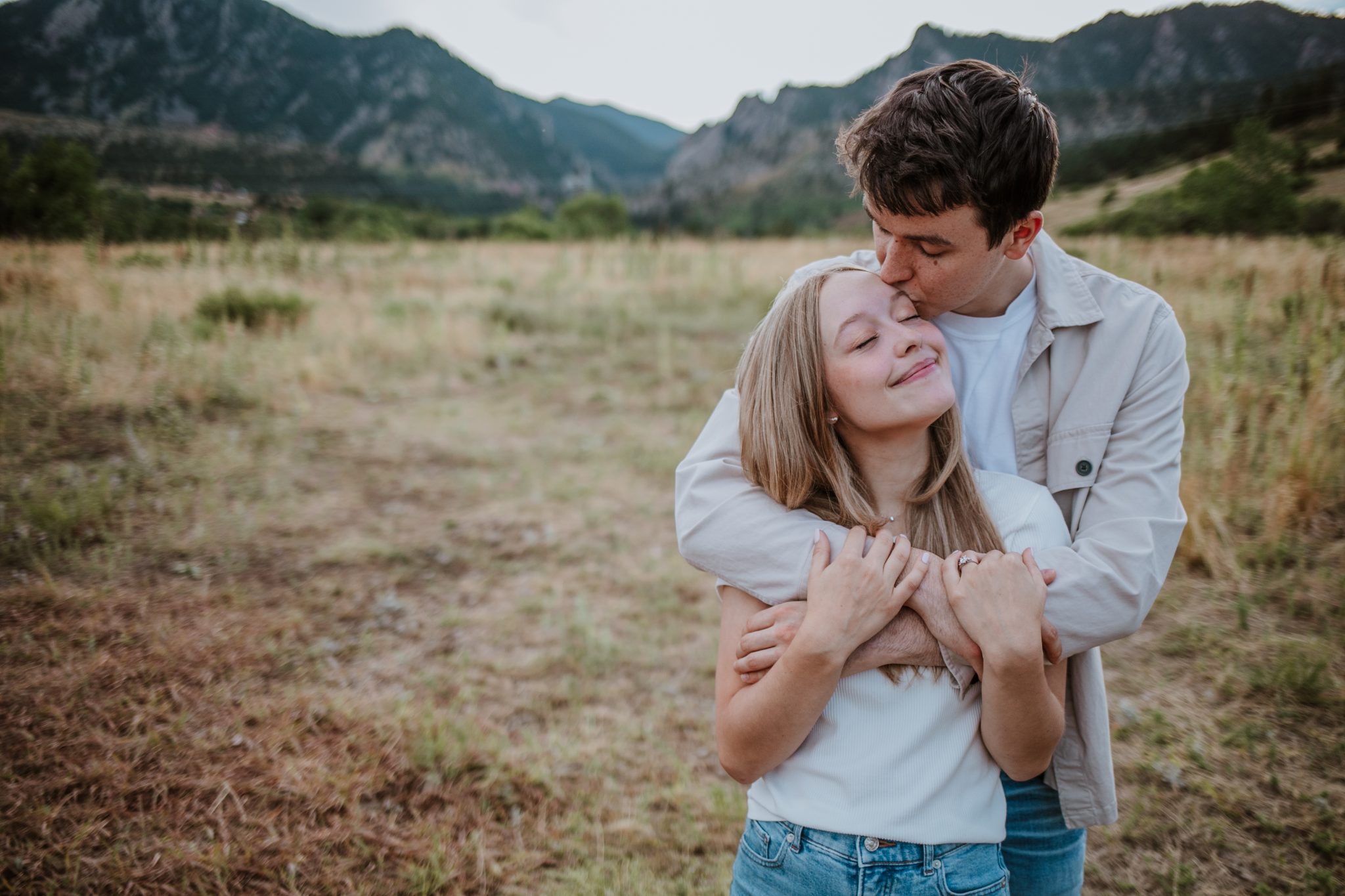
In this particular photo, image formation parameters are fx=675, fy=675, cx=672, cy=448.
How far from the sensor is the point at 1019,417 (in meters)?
1.73

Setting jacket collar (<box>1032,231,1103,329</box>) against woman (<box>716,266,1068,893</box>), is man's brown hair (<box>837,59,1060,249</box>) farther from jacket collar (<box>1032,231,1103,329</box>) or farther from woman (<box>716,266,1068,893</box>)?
woman (<box>716,266,1068,893</box>)

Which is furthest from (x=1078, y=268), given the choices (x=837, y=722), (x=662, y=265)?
(x=662, y=265)

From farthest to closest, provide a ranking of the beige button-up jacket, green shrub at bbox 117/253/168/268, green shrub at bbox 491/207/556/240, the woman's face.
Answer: green shrub at bbox 491/207/556/240
green shrub at bbox 117/253/168/268
the woman's face
the beige button-up jacket

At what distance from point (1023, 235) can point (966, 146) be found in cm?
30

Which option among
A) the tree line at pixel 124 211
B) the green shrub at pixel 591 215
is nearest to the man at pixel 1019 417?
the tree line at pixel 124 211

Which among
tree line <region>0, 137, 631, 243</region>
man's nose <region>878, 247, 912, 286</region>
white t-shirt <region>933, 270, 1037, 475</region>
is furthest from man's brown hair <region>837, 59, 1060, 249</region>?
tree line <region>0, 137, 631, 243</region>

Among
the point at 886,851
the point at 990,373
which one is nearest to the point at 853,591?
the point at 886,851

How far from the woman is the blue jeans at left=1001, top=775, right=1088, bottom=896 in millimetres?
299

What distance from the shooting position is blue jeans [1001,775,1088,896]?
169 centimetres

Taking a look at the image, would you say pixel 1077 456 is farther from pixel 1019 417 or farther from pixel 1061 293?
pixel 1061 293

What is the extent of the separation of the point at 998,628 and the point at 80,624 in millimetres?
4109

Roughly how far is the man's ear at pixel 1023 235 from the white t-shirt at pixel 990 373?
0.09 metres

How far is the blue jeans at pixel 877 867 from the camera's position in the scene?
1.33 metres

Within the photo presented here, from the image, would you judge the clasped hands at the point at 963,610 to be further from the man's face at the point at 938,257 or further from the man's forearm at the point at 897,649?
the man's face at the point at 938,257
